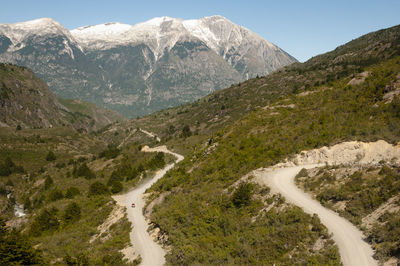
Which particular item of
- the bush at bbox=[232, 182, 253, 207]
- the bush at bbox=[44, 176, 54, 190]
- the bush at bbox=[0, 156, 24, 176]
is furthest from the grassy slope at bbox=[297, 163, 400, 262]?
the bush at bbox=[0, 156, 24, 176]

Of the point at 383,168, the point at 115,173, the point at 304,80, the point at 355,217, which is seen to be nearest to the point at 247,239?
the point at 355,217

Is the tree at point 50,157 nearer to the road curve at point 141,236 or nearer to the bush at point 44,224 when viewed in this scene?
the road curve at point 141,236

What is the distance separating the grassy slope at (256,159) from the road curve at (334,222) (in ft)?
8.00

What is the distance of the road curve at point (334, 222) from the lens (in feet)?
63.7

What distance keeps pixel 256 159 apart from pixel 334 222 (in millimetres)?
19567

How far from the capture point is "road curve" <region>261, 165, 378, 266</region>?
1942 centimetres

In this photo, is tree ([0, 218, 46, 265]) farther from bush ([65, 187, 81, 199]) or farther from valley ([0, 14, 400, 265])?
bush ([65, 187, 81, 199])

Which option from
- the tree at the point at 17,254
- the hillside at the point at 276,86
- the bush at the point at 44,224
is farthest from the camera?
the hillside at the point at 276,86

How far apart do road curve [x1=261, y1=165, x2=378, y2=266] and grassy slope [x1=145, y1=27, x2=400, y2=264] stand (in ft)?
8.00

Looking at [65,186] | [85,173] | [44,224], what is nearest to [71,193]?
[65,186]

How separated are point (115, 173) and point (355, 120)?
59.6 m

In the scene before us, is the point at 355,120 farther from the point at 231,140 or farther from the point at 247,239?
the point at 247,239

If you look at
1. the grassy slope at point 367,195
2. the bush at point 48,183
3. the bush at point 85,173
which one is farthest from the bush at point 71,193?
the grassy slope at point 367,195

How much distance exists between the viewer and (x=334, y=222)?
78.0 ft
